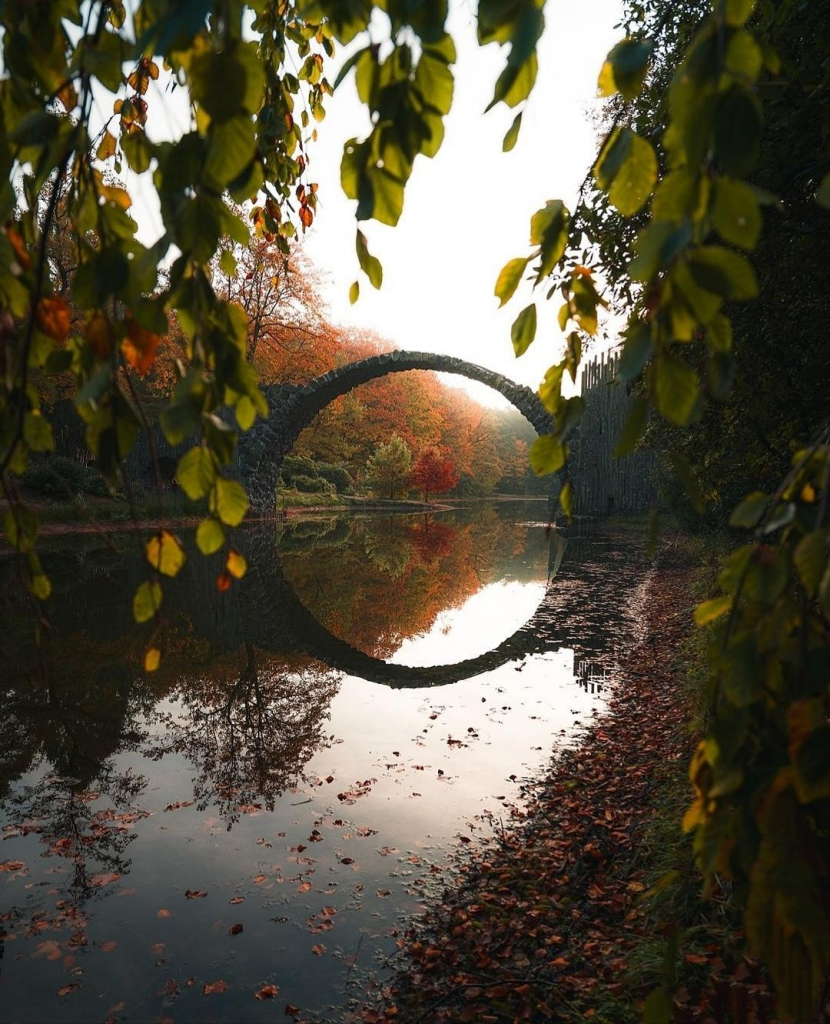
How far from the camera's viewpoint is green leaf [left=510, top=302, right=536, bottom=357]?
3.80 ft

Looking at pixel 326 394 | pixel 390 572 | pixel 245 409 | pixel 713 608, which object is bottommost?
pixel 390 572

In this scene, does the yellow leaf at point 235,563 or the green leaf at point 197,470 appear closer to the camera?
the green leaf at point 197,470

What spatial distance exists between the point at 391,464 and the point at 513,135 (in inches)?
1522

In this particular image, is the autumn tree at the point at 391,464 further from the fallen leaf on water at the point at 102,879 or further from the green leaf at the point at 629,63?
the green leaf at the point at 629,63

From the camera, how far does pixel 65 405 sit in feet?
92.3

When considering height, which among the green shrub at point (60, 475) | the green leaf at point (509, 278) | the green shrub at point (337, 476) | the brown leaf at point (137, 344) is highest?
the green leaf at point (509, 278)

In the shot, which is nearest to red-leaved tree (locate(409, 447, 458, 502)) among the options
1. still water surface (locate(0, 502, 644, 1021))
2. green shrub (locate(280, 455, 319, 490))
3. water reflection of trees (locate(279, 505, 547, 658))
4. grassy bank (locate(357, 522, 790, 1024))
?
green shrub (locate(280, 455, 319, 490))

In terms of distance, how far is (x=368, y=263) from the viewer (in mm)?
1099

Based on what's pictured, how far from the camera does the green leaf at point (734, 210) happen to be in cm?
66

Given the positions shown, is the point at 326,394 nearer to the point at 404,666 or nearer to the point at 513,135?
the point at 404,666

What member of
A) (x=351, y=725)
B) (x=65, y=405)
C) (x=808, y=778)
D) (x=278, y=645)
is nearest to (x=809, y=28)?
(x=808, y=778)

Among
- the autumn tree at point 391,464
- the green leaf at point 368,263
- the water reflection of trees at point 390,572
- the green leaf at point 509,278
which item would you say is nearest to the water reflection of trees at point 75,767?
the green leaf at point 368,263

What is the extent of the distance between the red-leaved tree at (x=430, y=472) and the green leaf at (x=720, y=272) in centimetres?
4404

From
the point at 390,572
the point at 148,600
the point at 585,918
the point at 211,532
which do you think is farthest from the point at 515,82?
the point at 390,572
